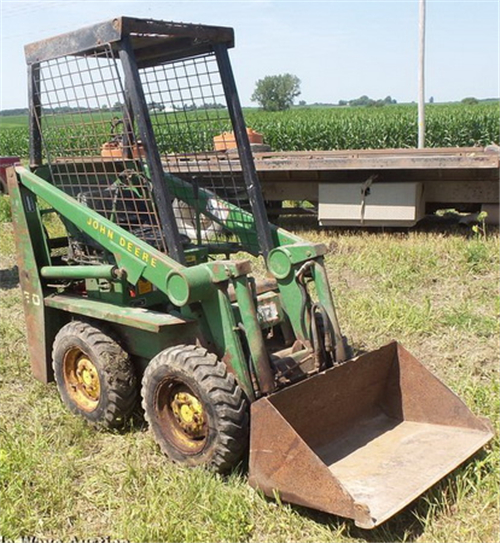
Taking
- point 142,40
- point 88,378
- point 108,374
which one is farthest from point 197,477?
point 142,40

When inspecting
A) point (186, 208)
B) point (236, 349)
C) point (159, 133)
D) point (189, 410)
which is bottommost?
point (189, 410)

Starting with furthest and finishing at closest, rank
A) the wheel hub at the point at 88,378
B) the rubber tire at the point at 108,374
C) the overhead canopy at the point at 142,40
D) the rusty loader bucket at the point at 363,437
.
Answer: the wheel hub at the point at 88,378 → the rubber tire at the point at 108,374 → the overhead canopy at the point at 142,40 → the rusty loader bucket at the point at 363,437

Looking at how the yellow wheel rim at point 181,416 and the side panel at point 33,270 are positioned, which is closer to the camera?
the yellow wheel rim at point 181,416

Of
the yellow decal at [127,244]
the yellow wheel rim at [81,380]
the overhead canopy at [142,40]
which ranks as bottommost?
the yellow wheel rim at [81,380]

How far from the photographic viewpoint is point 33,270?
14.5ft

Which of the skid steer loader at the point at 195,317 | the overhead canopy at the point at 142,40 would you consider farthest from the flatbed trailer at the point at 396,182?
the overhead canopy at the point at 142,40

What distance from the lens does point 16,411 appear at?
4.34 meters

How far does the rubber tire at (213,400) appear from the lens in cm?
331

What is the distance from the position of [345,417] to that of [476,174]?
5.00 metres

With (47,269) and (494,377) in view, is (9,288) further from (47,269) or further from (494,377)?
(494,377)

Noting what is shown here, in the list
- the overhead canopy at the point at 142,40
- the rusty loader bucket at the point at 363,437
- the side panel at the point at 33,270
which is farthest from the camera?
the side panel at the point at 33,270

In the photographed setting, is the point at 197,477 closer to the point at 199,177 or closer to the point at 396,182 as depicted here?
the point at 199,177

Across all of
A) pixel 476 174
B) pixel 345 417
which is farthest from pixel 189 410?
pixel 476 174

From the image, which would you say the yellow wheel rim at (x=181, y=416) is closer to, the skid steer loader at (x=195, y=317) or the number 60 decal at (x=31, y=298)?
the skid steer loader at (x=195, y=317)
